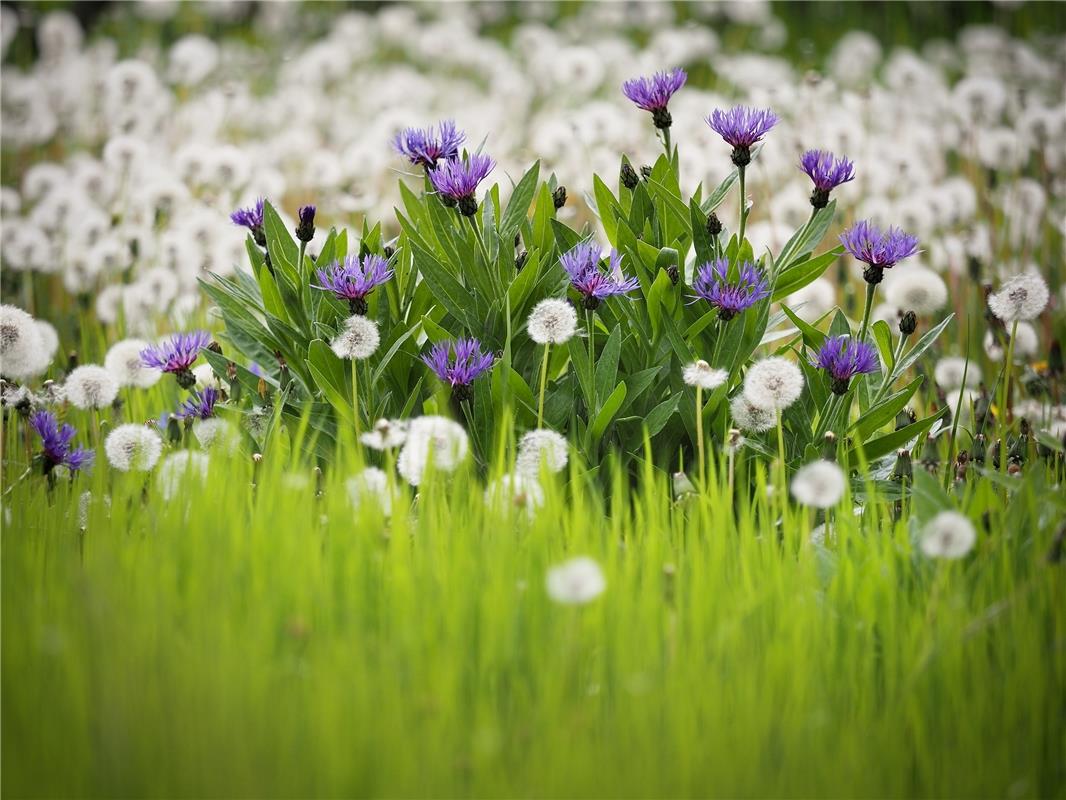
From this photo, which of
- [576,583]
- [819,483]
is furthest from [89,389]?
[819,483]

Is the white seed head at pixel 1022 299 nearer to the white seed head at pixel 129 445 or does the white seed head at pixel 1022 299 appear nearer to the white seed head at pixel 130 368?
the white seed head at pixel 129 445

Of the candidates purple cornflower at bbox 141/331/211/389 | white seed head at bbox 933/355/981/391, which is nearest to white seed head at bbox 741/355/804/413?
Result: purple cornflower at bbox 141/331/211/389

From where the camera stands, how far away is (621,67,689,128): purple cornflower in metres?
2.51

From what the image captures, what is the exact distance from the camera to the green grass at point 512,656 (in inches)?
61.9

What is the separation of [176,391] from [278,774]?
6.59ft

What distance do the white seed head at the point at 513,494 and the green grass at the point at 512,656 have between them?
0.04 metres

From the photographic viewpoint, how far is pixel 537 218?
2.65m

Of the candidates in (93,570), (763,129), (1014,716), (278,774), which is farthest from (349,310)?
(1014,716)

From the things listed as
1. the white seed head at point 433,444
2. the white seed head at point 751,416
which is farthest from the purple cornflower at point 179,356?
the white seed head at point 751,416

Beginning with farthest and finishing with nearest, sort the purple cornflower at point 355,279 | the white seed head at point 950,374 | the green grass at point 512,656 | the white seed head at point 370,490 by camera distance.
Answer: the white seed head at point 950,374 → the purple cornflower at point 355,279 → the white seed head at point 370,490 → the green grass at point 512,656

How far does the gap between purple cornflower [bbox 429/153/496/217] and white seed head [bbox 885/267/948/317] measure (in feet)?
5.96

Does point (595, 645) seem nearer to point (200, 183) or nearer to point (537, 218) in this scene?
point (537, 218)

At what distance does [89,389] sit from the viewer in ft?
9.32

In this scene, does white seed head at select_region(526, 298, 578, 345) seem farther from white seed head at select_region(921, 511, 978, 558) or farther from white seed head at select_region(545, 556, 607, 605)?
white seed head at select_region(921, 511, 978, 558)
